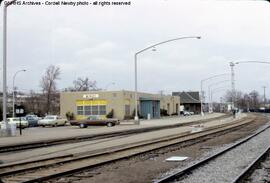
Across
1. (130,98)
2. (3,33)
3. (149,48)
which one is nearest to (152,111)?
(130,98)

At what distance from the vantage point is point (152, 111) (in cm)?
10294

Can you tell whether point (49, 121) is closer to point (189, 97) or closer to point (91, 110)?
point (91, 110)

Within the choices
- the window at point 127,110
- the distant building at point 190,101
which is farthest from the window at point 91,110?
the distant building at point 190,101

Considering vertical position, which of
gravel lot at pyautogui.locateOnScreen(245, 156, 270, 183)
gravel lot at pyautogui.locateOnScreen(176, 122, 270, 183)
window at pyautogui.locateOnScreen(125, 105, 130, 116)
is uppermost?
window at pyautogui.locateOnScreen(125, 105, 130, 116)

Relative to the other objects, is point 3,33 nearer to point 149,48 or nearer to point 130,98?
point 149,48

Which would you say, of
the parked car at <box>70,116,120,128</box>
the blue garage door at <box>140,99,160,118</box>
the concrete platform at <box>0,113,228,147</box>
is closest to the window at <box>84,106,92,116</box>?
the blue garage door at <box>140,99,160,118</box>

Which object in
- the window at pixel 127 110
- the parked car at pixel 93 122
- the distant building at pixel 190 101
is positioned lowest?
the parked car at pixel 93 122

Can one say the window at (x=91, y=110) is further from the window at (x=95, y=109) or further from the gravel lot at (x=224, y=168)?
the gravel lot at (x=224, y=168)

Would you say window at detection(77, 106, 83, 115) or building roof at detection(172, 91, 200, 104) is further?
building roof at detection(172, 91, 200, 104)

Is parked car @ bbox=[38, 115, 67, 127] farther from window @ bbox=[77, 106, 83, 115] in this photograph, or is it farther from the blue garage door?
the blue garage door

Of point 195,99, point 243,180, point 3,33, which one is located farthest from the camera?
point 195,99

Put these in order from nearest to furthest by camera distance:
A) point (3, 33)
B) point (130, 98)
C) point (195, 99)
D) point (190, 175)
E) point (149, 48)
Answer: point (190, 175), point (3, 33), point (149, 48), point (130, 98), point (195, 99)

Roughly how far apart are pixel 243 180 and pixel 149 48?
44.9 metres

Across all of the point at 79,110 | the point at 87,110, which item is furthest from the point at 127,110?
the point at 79,110
